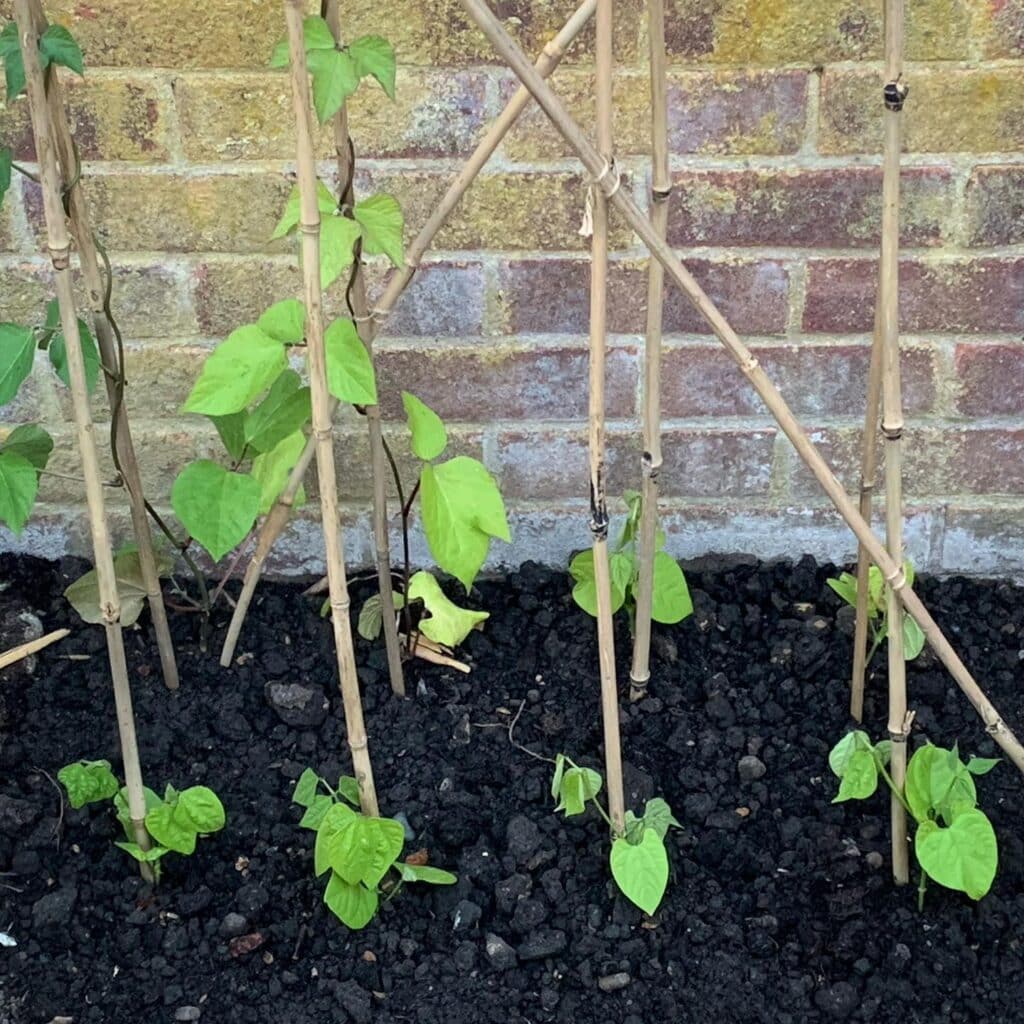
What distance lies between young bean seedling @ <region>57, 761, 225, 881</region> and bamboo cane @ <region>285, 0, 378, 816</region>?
175 mm

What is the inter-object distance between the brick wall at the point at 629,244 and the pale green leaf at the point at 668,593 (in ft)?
0.66

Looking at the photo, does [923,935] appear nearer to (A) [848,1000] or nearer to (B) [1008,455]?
(A) [848,1000]

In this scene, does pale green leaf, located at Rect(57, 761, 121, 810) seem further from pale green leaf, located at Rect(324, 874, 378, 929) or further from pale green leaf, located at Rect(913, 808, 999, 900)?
pale green leaf, located at Rect(913, 808, 999, 900)

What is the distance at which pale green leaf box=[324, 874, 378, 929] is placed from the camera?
53.2 inches

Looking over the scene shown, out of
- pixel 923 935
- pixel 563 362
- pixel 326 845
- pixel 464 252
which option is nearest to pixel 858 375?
pixel 563 362

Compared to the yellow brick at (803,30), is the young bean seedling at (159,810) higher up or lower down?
lower down

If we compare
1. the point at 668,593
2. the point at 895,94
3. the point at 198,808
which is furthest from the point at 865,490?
the point at 198,808

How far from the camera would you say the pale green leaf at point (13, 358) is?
127 centimetres

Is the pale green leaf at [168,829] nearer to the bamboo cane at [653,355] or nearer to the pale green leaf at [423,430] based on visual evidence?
the pale green leaf at [423,430]

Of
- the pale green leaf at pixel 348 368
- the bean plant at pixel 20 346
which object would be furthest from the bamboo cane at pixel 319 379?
the bean plant at pixel 20 346

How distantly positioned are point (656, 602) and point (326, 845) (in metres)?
0.58

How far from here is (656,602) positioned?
1686mm

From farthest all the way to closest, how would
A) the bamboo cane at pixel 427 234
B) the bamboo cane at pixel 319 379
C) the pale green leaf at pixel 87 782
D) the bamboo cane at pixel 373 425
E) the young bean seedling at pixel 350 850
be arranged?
the pale green leaf at pixel 87 782 < the young bean seedling at pixel 350 850 < the bamboo cane at pixel 373 425 < the bamboo cane at pixel 427 234 < the bamboo cane at pixel 319 379

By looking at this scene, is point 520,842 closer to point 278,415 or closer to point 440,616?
point 440,616
